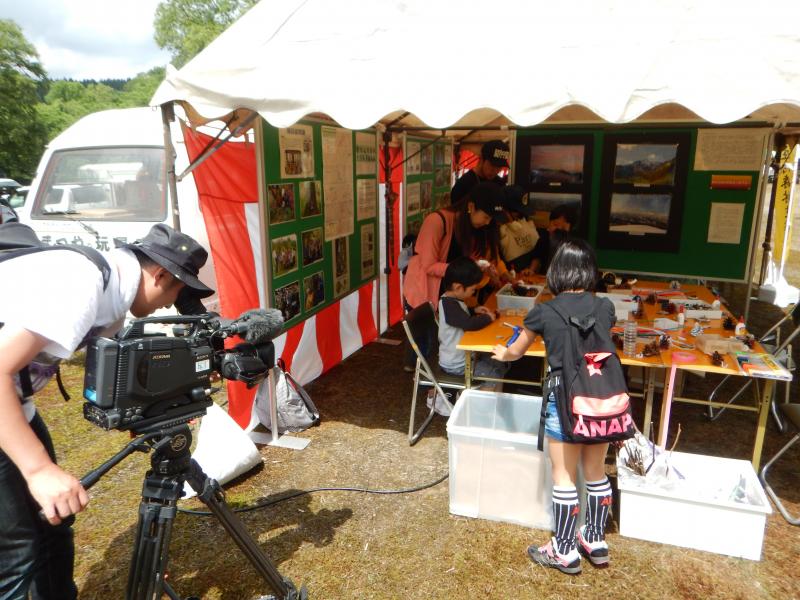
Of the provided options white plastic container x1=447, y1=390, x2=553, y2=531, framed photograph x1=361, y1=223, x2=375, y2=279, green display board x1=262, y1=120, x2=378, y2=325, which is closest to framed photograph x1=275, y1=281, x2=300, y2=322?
green display board x1=262, y1=120, x2=378, y2=325

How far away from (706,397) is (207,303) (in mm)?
4128

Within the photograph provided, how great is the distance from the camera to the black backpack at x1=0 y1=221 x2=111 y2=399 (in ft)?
4.96

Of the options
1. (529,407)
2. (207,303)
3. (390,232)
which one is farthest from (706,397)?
(207,303)

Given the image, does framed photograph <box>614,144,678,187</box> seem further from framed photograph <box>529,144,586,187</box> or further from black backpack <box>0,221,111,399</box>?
black backpack <box>0,221,111,399</box>

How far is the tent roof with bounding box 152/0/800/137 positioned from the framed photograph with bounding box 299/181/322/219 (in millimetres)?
1037

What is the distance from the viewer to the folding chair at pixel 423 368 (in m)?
3.57

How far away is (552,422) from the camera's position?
251cm

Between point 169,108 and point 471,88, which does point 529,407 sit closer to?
point 471,88

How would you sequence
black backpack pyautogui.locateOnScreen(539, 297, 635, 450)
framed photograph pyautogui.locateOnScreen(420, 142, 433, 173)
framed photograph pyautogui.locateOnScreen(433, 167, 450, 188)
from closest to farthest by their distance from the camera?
1. black backpack pyautogui.locateOnScreen(539, 297, 635, 450)
2. framed photograph pyautogui.locateOnScreen(420, 142, 433, 173)
3. framed photograph pyautogui.locateOnScreen(433, 167, 450, 188)

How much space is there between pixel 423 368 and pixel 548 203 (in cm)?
307

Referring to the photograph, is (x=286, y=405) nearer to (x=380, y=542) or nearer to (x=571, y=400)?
(x=380, y=542)

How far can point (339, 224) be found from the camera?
4.88 m

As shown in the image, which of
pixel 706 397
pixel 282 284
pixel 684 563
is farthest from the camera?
pixel 706 397

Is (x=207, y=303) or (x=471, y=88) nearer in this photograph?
(x=471, y=88)
